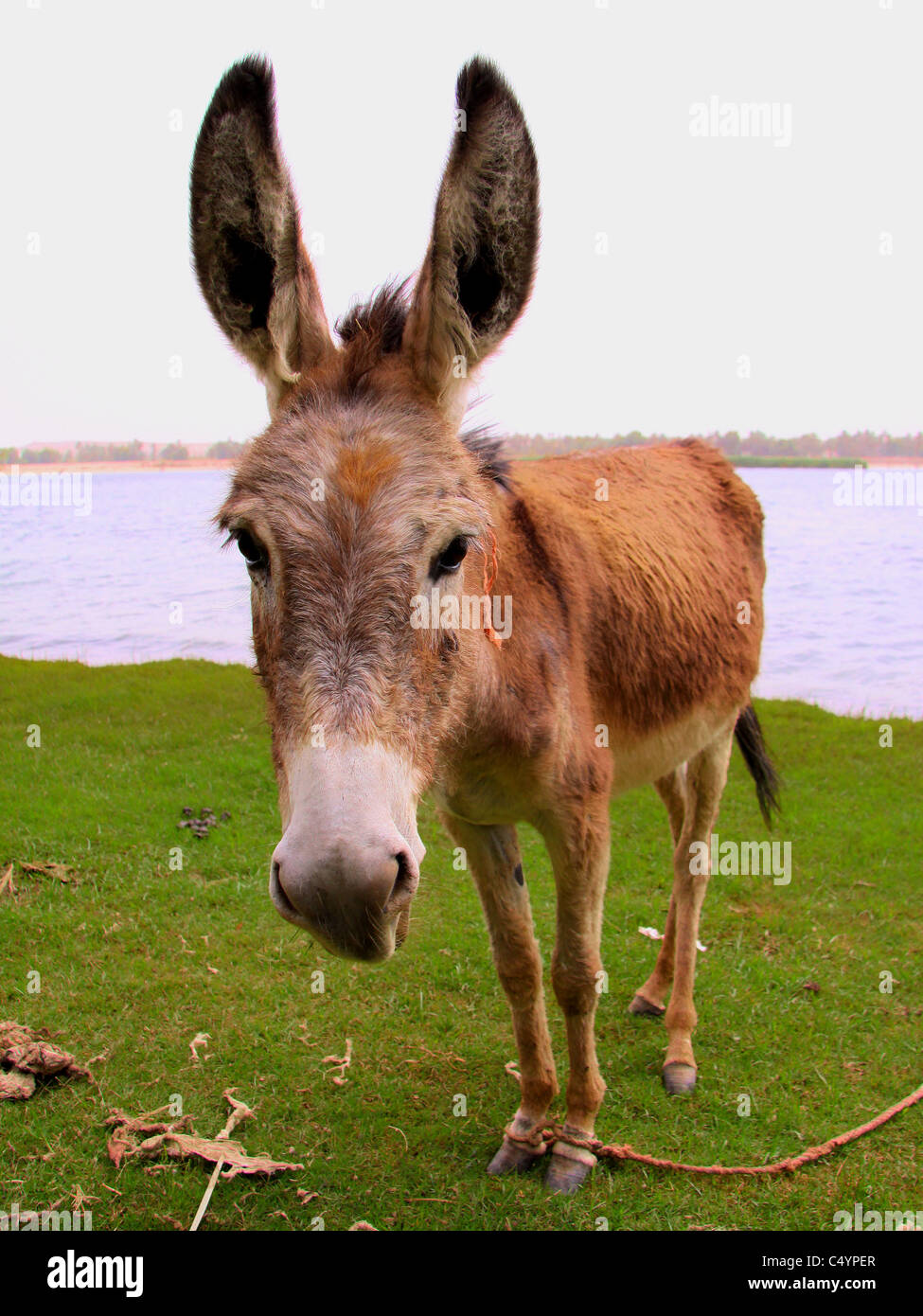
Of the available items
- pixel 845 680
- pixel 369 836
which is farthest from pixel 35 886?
pixel 845 680

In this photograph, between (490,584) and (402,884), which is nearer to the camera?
(402,884)

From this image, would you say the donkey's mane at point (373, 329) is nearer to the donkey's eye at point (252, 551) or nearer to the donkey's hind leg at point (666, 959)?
the donkey's eye at point (252, 551)

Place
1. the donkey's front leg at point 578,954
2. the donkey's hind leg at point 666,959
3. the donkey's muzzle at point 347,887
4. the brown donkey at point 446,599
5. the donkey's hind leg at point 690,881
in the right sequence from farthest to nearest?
the donkey's hind leg at point 666,959, the donkey's hind leg at point 690,881, the donkey's front leg at point 578,954, the brown donkey at point 446,599, the donkey's muzzle at point 347,887

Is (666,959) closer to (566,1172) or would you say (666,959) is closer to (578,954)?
(566,1172)

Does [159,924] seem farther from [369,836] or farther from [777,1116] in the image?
[369,836]

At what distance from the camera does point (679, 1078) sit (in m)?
4.56

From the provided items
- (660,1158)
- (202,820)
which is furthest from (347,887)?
(202,820)

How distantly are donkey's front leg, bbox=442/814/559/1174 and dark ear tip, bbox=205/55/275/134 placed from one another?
267 centimetres

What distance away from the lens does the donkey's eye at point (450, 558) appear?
2.30 m

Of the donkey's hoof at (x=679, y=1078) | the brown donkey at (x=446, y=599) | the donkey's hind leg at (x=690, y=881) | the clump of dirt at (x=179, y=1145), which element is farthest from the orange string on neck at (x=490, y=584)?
the donkey's hoof at (x=679, y=1078)

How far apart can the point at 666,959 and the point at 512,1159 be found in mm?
1701

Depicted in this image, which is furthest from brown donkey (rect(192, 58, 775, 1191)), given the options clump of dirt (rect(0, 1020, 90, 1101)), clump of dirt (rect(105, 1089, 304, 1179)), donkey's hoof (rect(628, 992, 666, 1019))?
clump of dirt (rect(0, 1020, 90, 1101))

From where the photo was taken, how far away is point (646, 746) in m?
4.17
